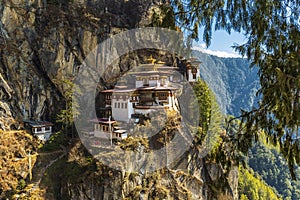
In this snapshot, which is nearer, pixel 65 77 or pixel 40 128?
pixel 40 128

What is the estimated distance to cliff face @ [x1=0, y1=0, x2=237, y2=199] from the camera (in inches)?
577

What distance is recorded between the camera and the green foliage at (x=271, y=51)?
132 inches

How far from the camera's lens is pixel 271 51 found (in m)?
3.98

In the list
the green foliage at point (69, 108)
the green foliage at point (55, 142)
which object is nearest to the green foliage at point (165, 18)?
the green foliage at point (55, 142)

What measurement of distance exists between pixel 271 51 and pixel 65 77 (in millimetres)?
18886

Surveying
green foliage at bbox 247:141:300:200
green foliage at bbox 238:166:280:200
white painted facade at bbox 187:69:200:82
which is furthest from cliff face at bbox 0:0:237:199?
green foliage at bbox 247:141:300:200

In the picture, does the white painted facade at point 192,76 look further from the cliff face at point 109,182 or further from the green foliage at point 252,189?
the green foliage at point 252,189

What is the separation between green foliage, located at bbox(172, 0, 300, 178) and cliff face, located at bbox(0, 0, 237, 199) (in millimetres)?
11498

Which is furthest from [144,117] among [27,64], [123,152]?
[27,64]

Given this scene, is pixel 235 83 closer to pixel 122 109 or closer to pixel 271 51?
pixel 122 109

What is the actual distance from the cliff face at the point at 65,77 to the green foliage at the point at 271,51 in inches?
453

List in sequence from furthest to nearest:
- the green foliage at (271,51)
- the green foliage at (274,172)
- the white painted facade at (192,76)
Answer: the green foliage at (274,172) → the white painted facade at (192,76) → the green foliage at (271,51)

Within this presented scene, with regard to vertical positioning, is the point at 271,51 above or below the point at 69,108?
above

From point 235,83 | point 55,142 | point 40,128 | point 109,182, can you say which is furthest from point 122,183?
point 235,83
